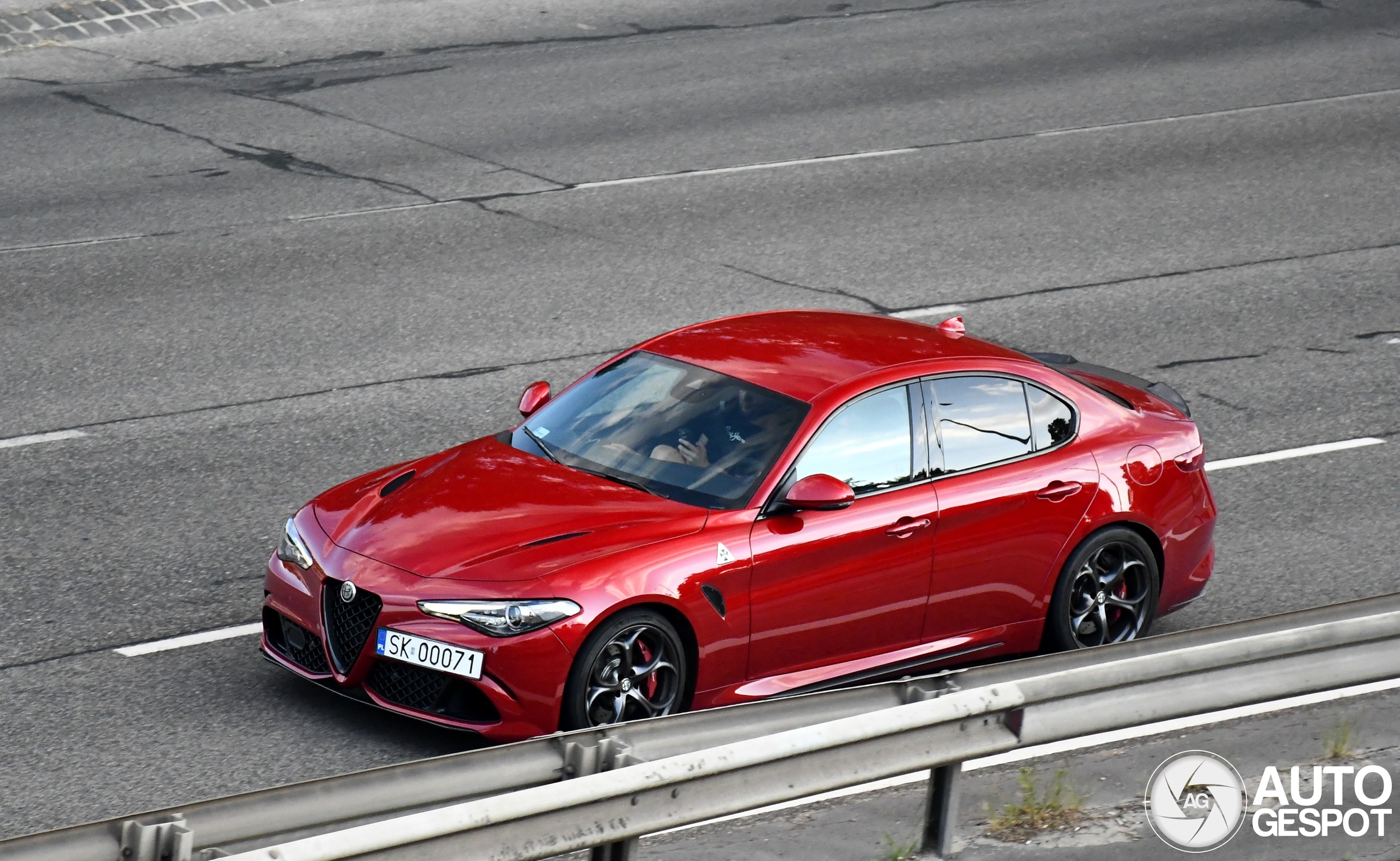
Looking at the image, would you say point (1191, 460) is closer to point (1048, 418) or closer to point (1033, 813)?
point (1048, 418)

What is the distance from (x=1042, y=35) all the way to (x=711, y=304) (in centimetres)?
1044

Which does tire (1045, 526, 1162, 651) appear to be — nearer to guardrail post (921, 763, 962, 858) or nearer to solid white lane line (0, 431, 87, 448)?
guardrail post (921, 763, 962, 858)

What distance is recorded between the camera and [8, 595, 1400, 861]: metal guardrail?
4414mm

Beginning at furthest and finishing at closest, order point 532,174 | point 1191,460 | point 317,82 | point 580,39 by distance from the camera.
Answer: point 580,39 → point 317,82 → point 532,174 → point 1191,460

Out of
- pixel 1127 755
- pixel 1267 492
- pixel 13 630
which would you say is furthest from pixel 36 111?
pixel 1127 755

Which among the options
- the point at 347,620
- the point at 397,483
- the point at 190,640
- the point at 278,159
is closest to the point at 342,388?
the point at 190,640

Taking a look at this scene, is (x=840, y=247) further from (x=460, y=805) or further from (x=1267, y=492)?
(x=460, y=805)

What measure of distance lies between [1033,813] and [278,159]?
38.2 ft

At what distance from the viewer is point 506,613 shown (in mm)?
6504

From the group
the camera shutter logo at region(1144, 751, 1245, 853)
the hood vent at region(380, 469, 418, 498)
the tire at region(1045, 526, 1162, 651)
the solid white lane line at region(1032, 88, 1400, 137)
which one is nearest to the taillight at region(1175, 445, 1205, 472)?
the tire at region(1045, 526, 1162, 651)

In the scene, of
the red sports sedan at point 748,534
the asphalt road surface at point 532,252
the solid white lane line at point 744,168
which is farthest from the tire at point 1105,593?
the solid white lane line at point 744,168

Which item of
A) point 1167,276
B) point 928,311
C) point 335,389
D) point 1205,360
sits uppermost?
point 1167,276

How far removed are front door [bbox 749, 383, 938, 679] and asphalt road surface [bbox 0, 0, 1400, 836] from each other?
137 centimetres

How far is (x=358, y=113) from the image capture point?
56.5ft
